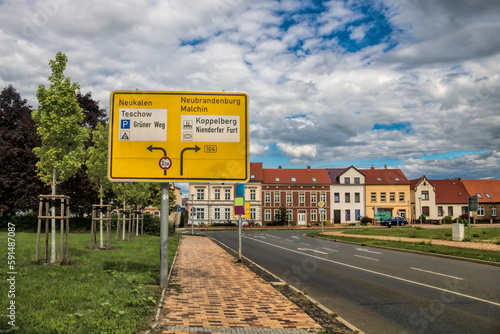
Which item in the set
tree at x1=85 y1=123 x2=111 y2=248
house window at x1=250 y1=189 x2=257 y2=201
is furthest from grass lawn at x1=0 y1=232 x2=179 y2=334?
house window at x1=250 y1=189 x2=257 y2=201

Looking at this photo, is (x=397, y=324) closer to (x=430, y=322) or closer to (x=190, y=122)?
(x=430, y=322)

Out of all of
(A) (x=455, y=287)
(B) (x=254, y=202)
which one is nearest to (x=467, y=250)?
(A) (x=455, y=287)

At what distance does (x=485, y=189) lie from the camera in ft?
260

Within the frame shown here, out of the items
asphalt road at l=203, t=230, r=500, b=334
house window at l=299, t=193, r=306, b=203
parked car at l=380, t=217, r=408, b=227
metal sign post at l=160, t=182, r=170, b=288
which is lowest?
parked car at l=380, t=217, r=408, b=227

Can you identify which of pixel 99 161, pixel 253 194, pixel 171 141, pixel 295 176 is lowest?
pixel 253 194

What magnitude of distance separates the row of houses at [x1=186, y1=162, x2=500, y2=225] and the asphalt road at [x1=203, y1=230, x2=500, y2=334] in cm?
5609

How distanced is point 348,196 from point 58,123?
67.7 meters

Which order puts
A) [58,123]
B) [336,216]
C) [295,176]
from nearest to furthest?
1. [58,123]
2. [336,216]
3. [295,176]

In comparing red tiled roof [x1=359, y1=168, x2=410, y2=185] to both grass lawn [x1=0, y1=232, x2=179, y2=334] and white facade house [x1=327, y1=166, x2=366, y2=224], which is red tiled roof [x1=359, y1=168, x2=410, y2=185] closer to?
white facade house [x1=327, y1=166, x2=366, y2=224]

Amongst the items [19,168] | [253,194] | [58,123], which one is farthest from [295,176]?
[58,123]

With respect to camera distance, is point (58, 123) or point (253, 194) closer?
point (58, 123)

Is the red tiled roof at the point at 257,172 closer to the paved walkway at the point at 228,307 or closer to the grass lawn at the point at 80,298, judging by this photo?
the paved walkway at the point at 228,307

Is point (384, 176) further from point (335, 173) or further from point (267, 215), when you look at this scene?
point (267, 215)

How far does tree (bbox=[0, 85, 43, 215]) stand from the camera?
3534 centimetres
